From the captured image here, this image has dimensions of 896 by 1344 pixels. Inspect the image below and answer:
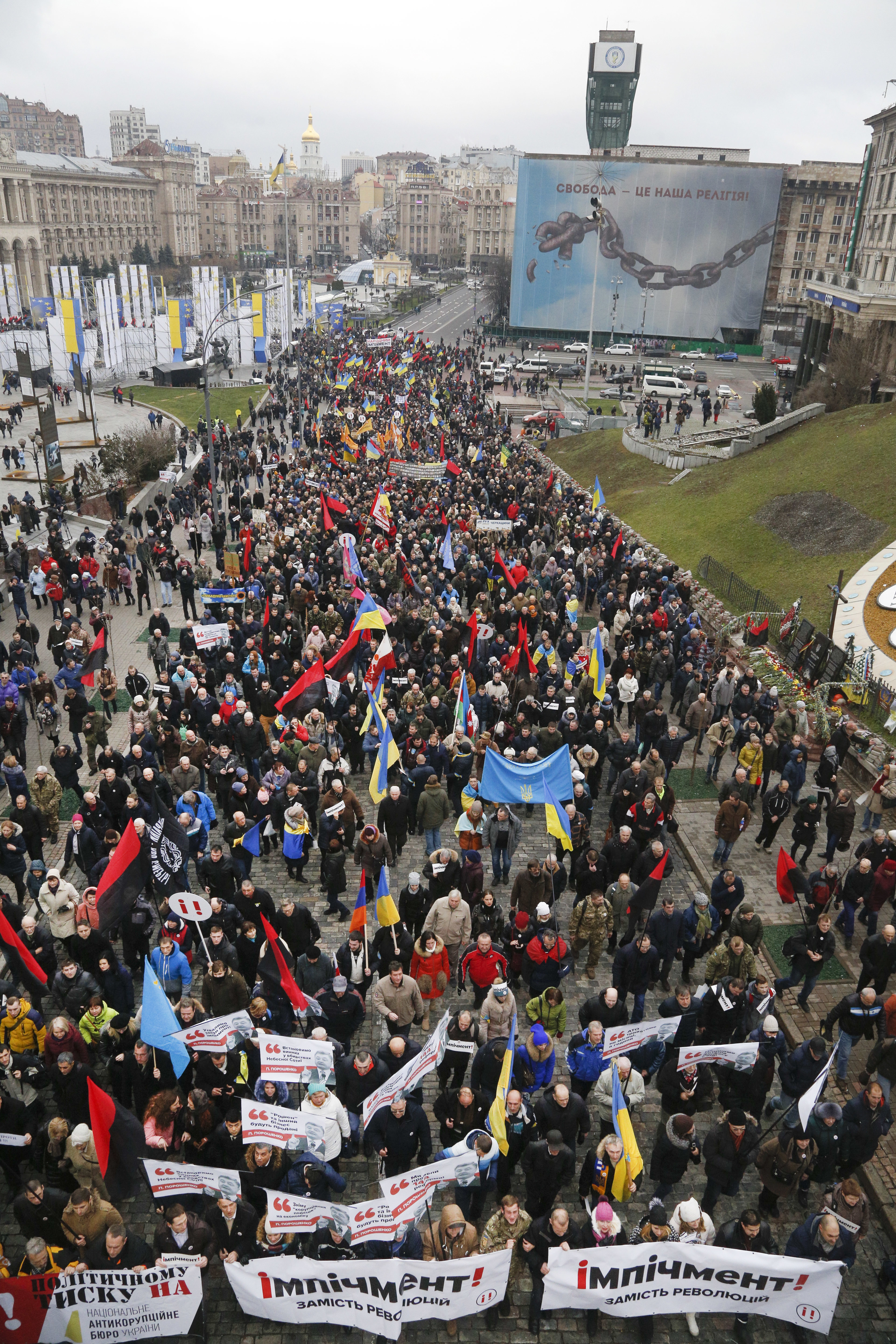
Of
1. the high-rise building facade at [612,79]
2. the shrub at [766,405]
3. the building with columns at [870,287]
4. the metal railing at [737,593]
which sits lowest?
the metal railing at [737,593]

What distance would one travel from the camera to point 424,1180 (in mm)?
6473

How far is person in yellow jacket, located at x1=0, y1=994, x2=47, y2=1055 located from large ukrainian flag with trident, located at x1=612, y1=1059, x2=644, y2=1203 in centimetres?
495

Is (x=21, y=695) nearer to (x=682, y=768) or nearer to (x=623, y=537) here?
(x=682, y=768)

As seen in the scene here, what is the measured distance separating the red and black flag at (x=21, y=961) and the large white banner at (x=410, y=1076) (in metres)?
3.65

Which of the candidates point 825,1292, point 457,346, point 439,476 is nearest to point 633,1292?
point 825,1292

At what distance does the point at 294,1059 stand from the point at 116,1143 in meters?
1.53

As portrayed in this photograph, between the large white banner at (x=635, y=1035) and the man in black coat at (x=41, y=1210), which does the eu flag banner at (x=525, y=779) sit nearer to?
the large white banner at (x=635, y=1035)

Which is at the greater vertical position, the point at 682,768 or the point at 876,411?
the point at 876,411

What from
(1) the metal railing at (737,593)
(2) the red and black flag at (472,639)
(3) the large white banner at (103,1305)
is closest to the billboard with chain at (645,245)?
(1) the metal railing at (737,593)

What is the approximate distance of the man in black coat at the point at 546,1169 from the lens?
703 cm

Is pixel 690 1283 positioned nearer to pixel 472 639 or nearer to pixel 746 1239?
pixel 746 1239

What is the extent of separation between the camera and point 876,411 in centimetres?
3453

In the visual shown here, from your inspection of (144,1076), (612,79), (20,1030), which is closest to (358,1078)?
(144,1076)

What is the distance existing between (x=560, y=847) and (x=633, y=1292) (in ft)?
23.1
